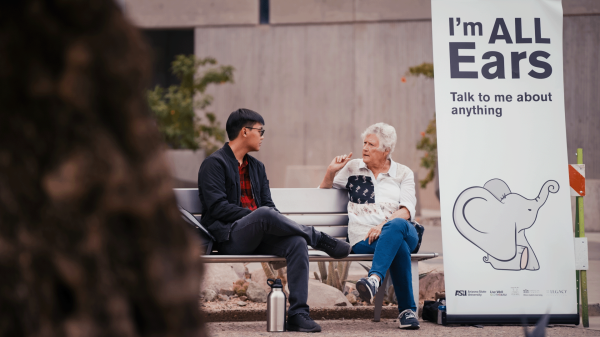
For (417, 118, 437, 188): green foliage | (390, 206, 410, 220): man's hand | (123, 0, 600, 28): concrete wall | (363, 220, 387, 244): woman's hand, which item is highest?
(123, 0, 600, 28): concrete wall

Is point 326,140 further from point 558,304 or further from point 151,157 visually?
point 151,157

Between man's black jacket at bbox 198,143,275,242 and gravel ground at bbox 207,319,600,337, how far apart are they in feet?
1.86

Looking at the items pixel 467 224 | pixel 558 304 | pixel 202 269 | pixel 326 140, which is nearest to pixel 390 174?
pixel 467 224

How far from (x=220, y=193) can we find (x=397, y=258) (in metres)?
1.21

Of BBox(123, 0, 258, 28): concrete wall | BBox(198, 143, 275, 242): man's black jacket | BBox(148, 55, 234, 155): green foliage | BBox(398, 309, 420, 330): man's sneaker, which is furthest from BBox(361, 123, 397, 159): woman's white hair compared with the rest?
BBox(123, 0, 258, 28): concrete wall

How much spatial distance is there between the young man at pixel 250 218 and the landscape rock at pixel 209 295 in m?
0.85

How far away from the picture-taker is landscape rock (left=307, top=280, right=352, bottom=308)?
14.0 feet

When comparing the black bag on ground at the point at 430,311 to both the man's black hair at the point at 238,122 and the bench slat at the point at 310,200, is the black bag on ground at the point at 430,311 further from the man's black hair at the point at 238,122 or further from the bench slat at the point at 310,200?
the man's black hair at the point at 238,122

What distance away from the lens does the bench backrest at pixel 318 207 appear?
4.44 m

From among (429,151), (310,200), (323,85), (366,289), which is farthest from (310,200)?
(323,85)

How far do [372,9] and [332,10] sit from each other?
1.00m

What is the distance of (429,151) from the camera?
14.1m

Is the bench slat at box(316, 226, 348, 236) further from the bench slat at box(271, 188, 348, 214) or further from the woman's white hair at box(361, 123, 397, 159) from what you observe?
the woman's white hair at box(361, 123, 397, 159)

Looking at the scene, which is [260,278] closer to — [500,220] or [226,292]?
[226,292]
